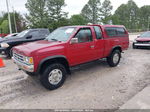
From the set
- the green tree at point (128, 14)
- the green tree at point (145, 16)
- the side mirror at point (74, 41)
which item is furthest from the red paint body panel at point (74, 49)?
the green tree at point (145, 16)

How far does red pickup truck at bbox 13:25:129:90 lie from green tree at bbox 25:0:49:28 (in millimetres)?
32824

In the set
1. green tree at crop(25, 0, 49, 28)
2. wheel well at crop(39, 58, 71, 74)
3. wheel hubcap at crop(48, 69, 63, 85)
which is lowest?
wheel hubcap at crop(48, 69, 63, 85)

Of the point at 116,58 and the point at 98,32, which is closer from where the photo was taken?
the point at 98,32

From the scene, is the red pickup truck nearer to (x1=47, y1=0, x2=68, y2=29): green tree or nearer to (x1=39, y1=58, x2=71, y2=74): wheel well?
(x1=39, y1=58, x2=71, y2=74): wheel well

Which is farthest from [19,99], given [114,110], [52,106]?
[114,110]

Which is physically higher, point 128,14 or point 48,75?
point 128,14

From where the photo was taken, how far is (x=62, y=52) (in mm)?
3686

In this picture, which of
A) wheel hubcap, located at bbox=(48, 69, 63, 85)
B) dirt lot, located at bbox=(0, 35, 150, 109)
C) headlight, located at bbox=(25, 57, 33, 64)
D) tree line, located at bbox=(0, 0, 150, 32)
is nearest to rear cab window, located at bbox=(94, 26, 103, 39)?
dirt lot, located at bbox=(0, 35, 150, 109)

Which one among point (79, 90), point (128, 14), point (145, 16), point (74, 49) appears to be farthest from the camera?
point (145, 16)

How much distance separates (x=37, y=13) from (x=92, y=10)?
26.7 meters

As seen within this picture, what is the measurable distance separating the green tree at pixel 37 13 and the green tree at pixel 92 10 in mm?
22805

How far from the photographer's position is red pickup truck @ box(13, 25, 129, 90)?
11.0ft

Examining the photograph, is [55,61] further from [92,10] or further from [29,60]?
[92,10]

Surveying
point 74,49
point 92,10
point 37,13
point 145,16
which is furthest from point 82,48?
point 145,16
